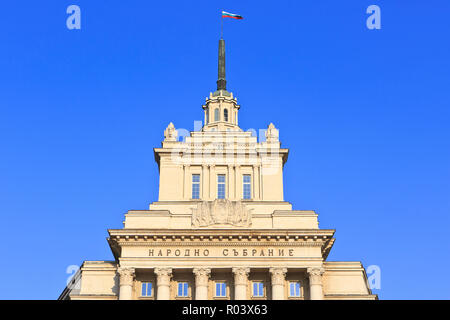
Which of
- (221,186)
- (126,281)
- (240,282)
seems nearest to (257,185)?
(221,186)

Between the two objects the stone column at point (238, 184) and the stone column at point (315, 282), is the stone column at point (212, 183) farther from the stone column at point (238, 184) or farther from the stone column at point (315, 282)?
the stone column at point (315, 282)

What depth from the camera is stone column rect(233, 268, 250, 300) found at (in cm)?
5650

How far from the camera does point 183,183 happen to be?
Result: 215ft

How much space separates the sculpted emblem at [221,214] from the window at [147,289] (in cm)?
656

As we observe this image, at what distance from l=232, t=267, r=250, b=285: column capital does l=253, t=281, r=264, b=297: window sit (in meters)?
1.93

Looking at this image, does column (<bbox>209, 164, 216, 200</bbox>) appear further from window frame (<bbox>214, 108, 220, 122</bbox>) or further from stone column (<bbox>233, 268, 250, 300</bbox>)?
stone column (<bbox>233, 268, 250, 300</bbox>)

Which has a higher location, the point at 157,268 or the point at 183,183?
the point at 183,183

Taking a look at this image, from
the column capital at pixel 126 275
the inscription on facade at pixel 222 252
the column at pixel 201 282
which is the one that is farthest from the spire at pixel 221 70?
the column capital at pixel 126 275

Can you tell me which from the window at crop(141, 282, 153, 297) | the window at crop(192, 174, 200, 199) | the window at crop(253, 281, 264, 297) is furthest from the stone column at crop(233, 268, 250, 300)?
the window at crop(192, 174, 200, 199)

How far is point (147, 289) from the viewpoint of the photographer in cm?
5853

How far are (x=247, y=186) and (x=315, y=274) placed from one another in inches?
500
